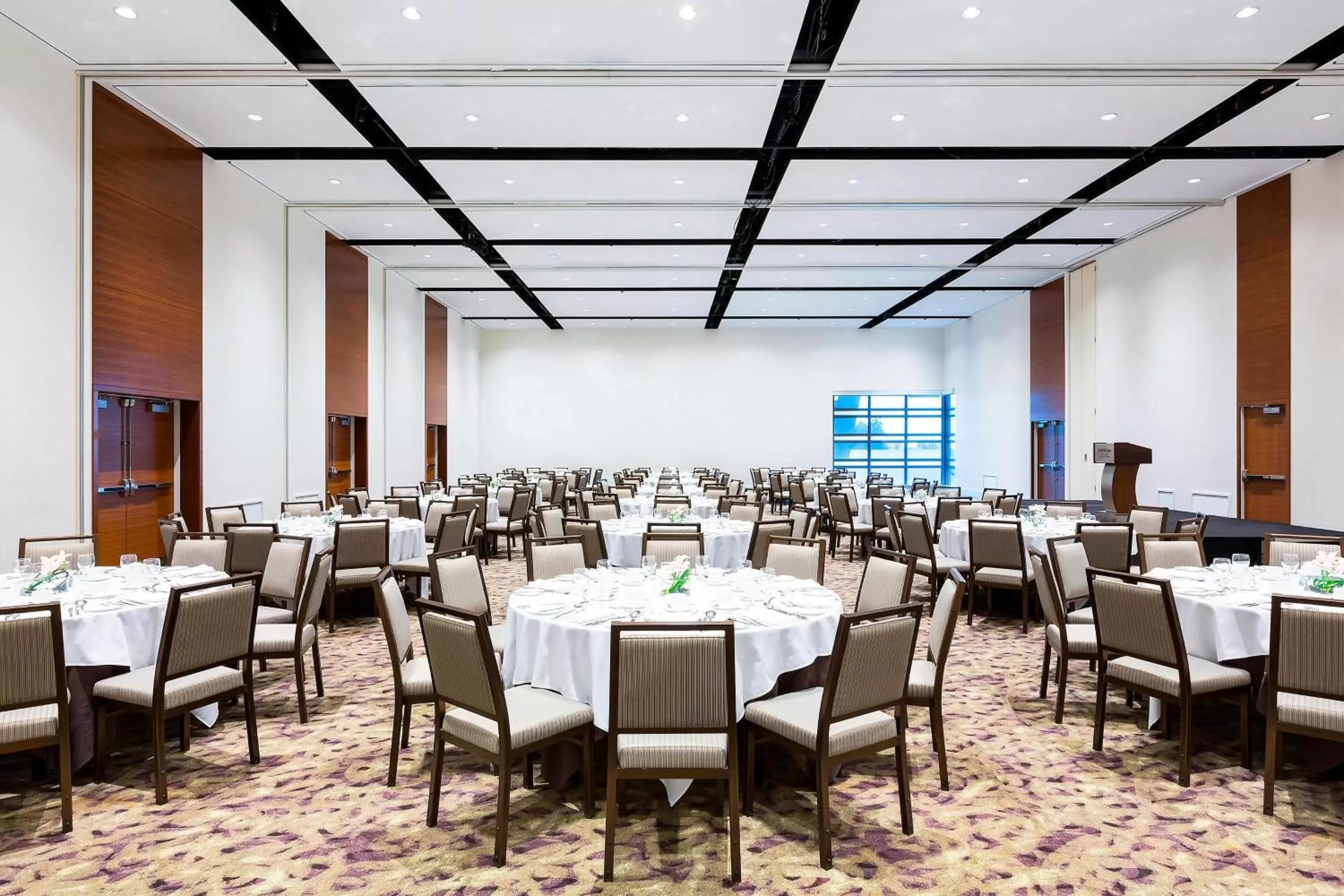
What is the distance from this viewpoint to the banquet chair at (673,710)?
2.64 m

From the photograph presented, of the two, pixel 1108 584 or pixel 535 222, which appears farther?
pixel 535 222

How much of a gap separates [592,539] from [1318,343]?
795cm

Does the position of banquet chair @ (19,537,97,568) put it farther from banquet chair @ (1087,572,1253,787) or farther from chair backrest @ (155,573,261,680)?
banquet chair @ (1087,572,1253,787)

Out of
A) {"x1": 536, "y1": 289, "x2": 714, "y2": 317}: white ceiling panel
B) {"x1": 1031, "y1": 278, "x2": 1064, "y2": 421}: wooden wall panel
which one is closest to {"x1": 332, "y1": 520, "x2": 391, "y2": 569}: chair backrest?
{"x1": 536, "y1": 289, "x2": 714, "y2": 317}: white ceiling panel

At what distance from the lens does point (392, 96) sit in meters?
6.69

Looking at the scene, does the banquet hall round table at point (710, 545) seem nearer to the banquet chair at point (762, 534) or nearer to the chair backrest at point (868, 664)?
the banquet chair at point (762, 534)

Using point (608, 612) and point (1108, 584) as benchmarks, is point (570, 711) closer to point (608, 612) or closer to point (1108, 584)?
point (608, 612)

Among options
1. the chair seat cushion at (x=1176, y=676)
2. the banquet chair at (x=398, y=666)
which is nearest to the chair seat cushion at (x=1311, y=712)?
the chair seat cushion at (x=1176, y=676)

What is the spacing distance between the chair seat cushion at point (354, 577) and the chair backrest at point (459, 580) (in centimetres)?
240

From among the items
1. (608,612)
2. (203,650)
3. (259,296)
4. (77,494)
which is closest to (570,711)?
(608,612)

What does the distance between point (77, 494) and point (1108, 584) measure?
24.0ft

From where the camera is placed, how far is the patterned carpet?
2.75 m

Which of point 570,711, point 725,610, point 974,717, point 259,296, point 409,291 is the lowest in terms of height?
point 974,717

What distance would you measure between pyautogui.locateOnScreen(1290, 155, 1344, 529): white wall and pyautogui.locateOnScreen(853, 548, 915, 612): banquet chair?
6.88 metres
